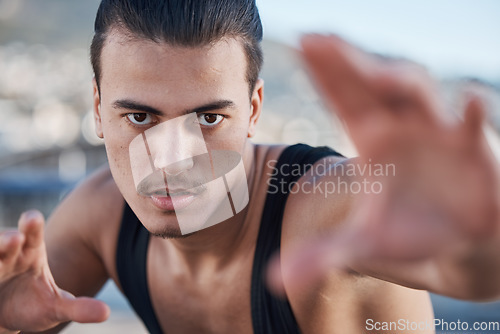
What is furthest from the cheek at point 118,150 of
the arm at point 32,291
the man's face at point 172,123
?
the arm at point 32,291

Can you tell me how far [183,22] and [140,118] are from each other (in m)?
0.22

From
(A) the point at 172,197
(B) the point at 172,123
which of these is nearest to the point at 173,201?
(A) the point at 172,197


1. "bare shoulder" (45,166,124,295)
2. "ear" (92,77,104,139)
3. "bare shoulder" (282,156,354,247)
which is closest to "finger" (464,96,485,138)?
"bare shoulder" (282,156,354,247)

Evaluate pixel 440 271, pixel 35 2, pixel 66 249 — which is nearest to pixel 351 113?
pixel 440 271

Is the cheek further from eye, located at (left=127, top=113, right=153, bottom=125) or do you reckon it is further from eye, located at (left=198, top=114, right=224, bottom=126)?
eye, located at (left=198, top=114, right=224, bottom=126)

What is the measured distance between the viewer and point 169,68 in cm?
100

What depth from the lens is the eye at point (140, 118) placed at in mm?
1034

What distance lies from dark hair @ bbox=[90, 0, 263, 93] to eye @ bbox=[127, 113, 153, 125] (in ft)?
0.49

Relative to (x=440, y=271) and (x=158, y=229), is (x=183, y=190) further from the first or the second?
(x=440, y=271)

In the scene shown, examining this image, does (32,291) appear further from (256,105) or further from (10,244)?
(256,105)

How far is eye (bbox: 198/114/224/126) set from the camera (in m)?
1.03

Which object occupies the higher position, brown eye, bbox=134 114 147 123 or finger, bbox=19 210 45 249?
brown eye, bbox=134 114 147 123

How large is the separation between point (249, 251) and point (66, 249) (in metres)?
0.63

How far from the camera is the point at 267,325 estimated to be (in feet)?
3.95
